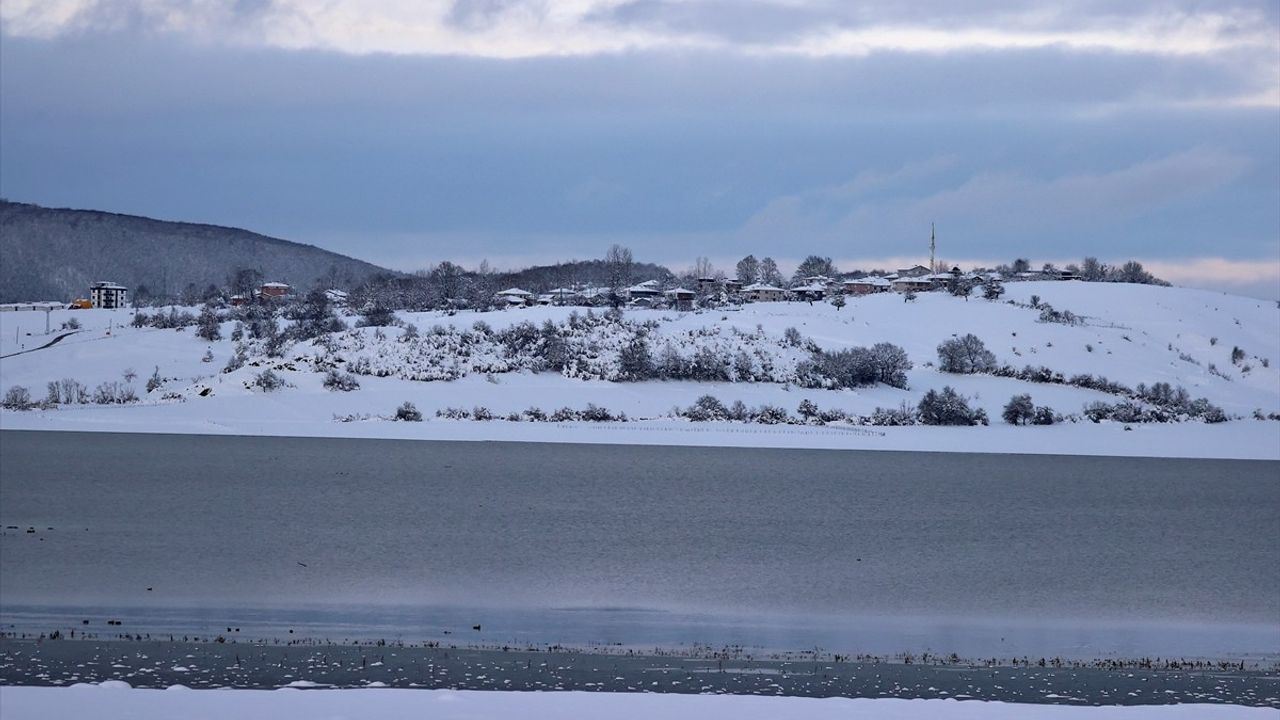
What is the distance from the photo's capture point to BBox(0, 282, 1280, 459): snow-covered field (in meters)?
60.4

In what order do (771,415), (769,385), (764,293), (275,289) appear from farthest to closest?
(275,289) < (764,293) < (769,385) < (771,415)

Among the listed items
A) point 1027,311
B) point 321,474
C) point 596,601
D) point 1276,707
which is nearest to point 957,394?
point 1027,311

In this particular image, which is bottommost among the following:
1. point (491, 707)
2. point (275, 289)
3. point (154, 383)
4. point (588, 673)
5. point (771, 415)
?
point (588, 673)

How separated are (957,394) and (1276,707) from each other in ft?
179

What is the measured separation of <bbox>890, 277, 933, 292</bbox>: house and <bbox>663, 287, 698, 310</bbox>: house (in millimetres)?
17834

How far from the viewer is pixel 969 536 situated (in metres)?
29.9

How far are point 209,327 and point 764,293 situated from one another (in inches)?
1780

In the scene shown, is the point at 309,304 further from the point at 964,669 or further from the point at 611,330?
the point at 964,669

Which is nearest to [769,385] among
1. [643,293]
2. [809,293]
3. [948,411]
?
[948,411]

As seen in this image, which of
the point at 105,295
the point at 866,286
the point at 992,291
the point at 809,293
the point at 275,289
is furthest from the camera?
the point at 105,295

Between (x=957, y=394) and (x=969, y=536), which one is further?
(x=957, y=394)

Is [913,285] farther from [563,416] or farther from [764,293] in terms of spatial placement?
[563,416]

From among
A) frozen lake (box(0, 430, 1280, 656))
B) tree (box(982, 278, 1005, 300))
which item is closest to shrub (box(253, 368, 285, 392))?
frozen lake (box(0, 430, 1280, 656))

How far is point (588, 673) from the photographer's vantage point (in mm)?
13148
